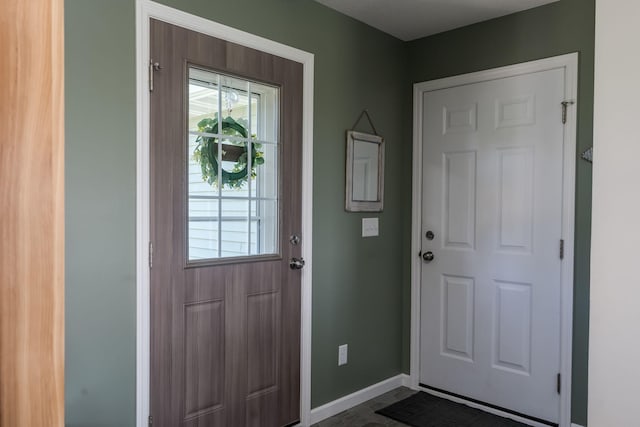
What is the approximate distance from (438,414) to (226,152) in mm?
1976

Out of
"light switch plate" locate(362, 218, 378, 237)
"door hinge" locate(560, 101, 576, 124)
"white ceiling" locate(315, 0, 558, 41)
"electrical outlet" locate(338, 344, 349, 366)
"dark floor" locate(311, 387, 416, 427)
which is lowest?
"dark floor" locate(311, 387, 416, 427)

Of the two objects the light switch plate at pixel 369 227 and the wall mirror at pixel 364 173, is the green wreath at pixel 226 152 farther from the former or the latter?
the light switch plate at pixel 369 227

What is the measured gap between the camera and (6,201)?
0.64 meters

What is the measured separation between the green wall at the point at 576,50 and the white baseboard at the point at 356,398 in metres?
1.08

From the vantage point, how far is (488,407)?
2.84 metres

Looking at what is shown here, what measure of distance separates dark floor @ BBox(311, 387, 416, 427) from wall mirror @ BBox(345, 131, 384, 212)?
1.22 metres

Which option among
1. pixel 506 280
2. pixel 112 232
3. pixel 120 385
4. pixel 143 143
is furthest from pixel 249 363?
pixel 506 280

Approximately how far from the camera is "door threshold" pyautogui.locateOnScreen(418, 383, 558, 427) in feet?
8.70

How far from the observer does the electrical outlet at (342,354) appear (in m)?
2.81

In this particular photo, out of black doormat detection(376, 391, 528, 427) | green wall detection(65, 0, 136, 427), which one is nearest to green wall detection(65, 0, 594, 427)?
green wall detection(65, 0, 136, 427)

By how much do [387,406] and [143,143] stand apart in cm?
212

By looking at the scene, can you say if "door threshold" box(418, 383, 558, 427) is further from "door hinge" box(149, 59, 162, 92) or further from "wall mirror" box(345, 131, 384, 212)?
"door hinge" box(149, 59, 162, 92)

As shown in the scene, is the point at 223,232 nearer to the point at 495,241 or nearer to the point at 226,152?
the point at 226,152

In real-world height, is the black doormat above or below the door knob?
below
